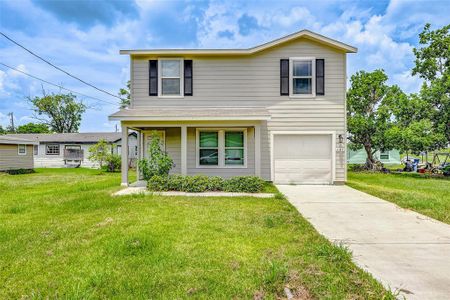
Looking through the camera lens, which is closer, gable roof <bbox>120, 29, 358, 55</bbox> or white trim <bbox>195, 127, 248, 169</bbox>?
gable roof <bbox>120, 29, 358, 55</bbox>

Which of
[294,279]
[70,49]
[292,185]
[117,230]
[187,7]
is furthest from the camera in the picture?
[70,49]

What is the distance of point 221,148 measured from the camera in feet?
36.8

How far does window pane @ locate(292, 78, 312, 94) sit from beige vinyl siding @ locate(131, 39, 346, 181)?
36 cm

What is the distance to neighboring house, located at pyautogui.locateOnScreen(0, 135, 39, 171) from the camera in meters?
18.3

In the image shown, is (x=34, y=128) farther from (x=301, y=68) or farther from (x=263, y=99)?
(x=301, y=68)

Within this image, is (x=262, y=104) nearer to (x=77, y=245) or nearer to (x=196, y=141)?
(x=196, y=141)

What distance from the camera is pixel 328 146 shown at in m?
11.1

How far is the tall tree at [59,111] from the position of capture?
3928 centimetres

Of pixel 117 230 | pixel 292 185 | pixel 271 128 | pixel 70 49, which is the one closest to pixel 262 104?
pixel 271 128

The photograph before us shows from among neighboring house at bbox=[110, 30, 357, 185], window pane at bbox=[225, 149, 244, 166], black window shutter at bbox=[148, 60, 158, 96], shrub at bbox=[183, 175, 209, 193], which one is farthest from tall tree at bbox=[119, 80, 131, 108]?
shrub at bbox=[183, 175, 209, 193]

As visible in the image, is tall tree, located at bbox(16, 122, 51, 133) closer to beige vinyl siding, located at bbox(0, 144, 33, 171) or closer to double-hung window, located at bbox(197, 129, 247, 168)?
beige vinyl siding, located at bbox(0, 144, 33, 171)

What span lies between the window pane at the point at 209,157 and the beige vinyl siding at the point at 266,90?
60cm

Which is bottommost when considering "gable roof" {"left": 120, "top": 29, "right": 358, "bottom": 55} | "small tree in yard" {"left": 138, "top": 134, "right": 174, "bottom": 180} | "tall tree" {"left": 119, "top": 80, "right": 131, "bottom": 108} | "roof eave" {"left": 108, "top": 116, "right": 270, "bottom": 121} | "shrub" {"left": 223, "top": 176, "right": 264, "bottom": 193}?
"shrub" {"left": 223, "top": 176, "right": 264, "bottom": 193}

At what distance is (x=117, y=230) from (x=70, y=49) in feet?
59.8
